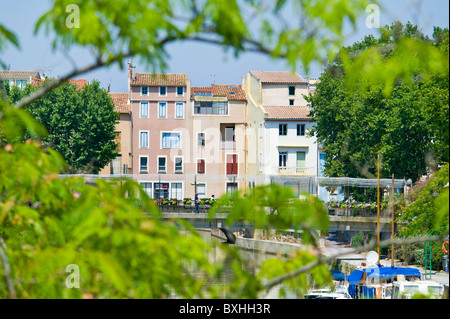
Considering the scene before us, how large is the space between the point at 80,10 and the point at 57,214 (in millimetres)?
944

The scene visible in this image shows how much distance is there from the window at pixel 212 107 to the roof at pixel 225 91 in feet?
1.94

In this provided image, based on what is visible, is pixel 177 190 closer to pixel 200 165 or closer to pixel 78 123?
pixel 200 165

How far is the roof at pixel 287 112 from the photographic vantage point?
46375 millimetres

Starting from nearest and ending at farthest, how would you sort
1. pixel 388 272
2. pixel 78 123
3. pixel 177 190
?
1. pixel 388 272
2. pixel 78 123
3. pixel 177 190

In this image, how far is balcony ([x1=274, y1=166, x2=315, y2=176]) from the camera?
1815 inches

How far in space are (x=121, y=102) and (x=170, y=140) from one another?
15.2ft

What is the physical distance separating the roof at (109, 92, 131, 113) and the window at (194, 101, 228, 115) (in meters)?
4.70

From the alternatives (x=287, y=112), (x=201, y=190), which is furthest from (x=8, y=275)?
(x=201, y=190)

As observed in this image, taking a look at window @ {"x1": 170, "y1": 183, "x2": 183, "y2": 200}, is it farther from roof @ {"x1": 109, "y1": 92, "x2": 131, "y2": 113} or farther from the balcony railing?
roof @ {"x1": 109, "y1": 92, "x2": 131, "y2": 113}

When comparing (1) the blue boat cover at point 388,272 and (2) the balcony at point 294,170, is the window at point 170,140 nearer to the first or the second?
(2) the balcony at point 294,170

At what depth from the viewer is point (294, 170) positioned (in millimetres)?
46250

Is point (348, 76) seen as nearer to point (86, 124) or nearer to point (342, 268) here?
point (342, 268)

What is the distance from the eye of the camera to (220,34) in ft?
9.69

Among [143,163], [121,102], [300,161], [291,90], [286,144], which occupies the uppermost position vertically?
[291,90]
